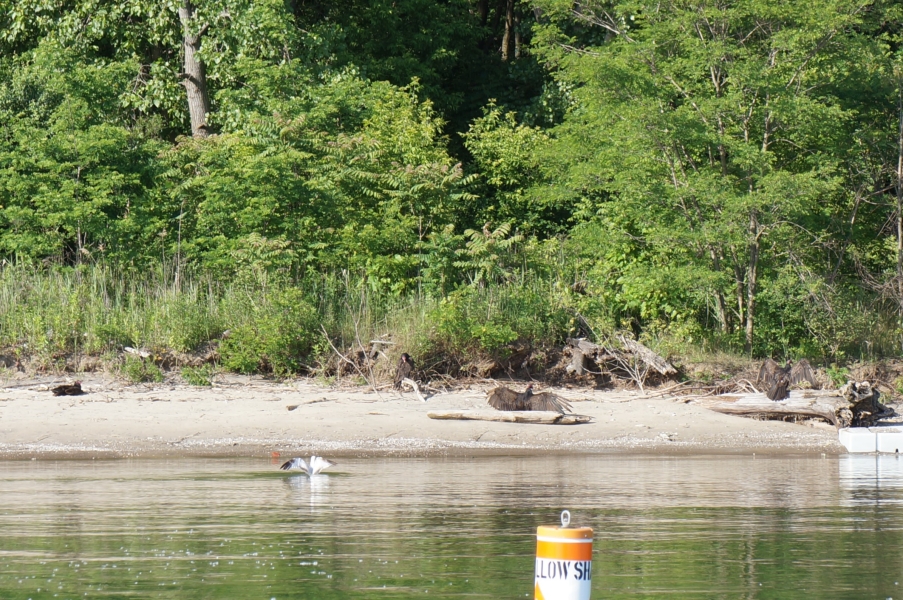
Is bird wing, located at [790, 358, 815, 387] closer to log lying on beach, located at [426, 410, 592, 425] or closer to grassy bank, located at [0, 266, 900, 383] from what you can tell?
grassy bank, located at [0, 266, 900, 383]

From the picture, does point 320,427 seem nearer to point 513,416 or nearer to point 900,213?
point 513,416

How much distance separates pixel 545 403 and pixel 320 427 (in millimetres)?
3092

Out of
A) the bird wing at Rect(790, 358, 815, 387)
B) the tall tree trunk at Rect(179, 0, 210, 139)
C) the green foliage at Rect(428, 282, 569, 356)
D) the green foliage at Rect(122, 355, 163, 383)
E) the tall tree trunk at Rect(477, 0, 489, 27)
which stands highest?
Result: the tall tree trunk at Rect(477, 0, 489, 27)

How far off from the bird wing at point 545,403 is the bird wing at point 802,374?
3914 mm

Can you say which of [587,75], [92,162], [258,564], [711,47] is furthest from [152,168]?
[258,564]

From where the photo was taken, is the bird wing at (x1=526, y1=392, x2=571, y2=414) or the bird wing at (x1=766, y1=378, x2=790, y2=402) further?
the bird wing at (x1=766, y1=378, x2=790, y2=402)

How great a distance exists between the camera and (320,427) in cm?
1444

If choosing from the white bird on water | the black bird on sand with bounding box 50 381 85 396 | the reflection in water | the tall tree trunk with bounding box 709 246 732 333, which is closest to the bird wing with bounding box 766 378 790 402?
the reflection in water

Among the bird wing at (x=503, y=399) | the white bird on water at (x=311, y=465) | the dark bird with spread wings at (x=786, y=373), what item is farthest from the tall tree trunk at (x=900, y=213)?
the white bird on water at (x=311, y=465)

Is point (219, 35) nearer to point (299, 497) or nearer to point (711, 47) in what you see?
point (711, 47)

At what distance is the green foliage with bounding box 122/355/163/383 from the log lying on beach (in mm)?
4218

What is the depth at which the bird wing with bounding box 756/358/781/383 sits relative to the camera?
17.0 m

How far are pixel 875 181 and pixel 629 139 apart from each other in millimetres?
4912

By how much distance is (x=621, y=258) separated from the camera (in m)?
20.8
